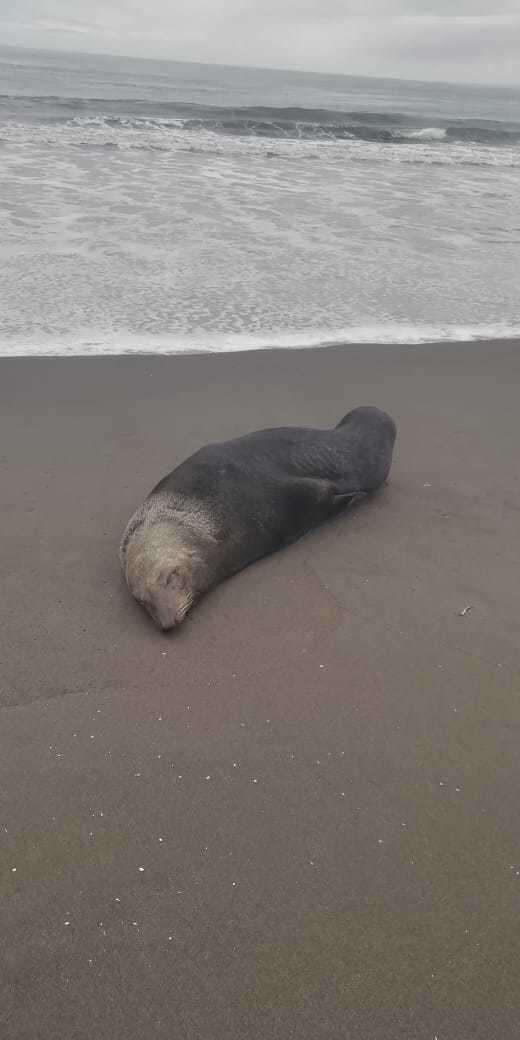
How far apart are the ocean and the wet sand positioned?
7.78 feet

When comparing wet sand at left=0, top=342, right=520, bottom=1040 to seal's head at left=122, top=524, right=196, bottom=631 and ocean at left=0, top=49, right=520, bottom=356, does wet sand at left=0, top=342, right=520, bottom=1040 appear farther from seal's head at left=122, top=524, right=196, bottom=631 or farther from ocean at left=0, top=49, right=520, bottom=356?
ocean at left=0, top=49, right=520, bottom=356

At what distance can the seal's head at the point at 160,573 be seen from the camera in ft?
11.8

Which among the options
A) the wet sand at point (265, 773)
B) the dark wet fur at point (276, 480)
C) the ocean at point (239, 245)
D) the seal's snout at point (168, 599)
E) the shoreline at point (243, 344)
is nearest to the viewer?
the wet sand at point (265, 773)

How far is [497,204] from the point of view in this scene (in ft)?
43.9

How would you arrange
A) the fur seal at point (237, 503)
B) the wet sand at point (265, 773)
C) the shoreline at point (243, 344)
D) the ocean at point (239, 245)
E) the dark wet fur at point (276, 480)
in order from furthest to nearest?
the ocean at point (239, 245) < the shoreline at point (243, 344) < the dark wet fur at point (276, 480) < the fur seal at point (237, 503) < the wet sand at point (265, 773)

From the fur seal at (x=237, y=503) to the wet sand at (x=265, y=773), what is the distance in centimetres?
11

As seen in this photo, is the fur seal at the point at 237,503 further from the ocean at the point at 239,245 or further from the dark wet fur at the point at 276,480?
the ocean at the point at 239,245

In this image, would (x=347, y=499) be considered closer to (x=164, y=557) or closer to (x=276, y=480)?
(x=276, y=480)

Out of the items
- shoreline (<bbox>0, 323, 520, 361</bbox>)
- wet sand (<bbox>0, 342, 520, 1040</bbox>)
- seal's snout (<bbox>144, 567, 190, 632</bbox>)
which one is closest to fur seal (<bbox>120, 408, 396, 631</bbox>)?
seal's snout (<bbox>144, 567, 190, 632</bbox>)

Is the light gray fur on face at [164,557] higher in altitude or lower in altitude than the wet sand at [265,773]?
higher

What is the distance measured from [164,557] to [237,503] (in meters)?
0.58

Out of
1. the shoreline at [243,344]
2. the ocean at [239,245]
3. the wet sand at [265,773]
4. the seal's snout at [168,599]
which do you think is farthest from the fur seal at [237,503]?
the ocean at [239,245]

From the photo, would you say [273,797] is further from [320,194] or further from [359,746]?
[320,194]

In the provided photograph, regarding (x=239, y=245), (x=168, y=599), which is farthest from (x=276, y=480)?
(x=239, y=245)
